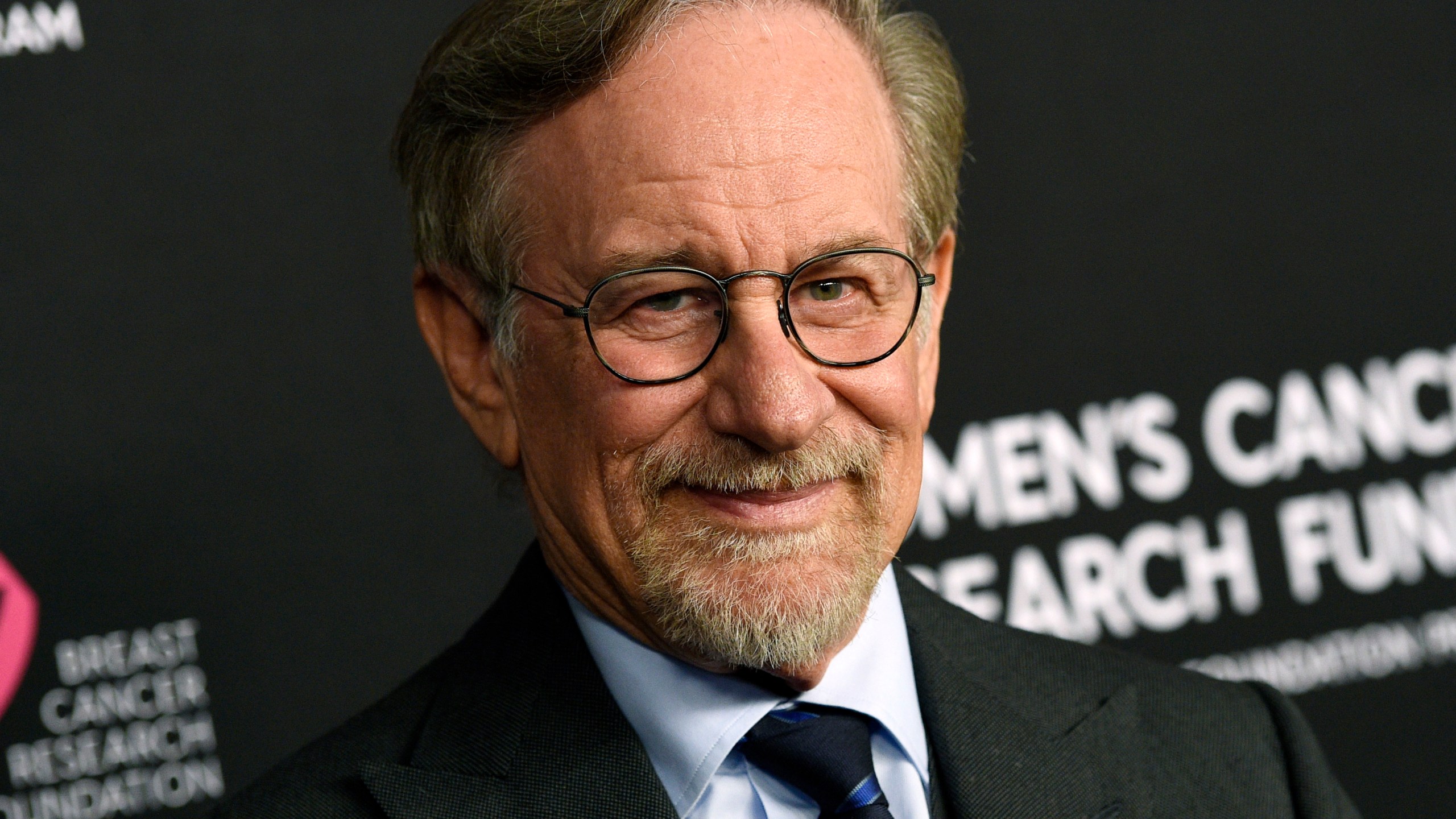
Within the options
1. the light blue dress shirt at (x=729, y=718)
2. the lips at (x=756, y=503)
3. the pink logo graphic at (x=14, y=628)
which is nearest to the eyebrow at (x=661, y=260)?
the lips at (x=756, y=503)

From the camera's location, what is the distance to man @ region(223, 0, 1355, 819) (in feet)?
5.33

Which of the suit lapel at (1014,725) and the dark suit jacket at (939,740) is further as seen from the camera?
the suit lapel at (1014,725)

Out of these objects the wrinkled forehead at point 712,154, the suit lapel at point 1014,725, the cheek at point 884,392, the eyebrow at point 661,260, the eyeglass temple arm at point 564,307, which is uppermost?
the wrinkled forehead at point 712,154

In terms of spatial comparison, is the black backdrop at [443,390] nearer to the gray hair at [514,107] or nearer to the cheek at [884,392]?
the gray hair at [514,107]

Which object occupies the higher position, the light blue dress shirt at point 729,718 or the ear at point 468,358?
the ear at point 468,358

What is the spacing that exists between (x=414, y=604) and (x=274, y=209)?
89 centimetres

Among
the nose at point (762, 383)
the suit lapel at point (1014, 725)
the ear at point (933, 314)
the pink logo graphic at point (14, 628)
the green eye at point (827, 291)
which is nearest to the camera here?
the nose at point (762, 383)

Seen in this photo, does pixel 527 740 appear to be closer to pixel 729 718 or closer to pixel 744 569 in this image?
pixel 729 718

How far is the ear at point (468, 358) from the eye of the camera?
1.86m

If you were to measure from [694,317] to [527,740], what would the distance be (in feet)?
2.01

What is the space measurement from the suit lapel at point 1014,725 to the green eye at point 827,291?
0.56 meters

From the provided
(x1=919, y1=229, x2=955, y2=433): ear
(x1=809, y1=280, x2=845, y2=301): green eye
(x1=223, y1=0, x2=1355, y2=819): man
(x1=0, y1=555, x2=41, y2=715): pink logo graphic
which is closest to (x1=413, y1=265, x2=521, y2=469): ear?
(x1=223, y1=0, x2=1355, y2=819): man

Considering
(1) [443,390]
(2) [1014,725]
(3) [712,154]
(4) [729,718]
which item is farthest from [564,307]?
(1) [443,390]

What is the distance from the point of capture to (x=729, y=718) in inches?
66.7
